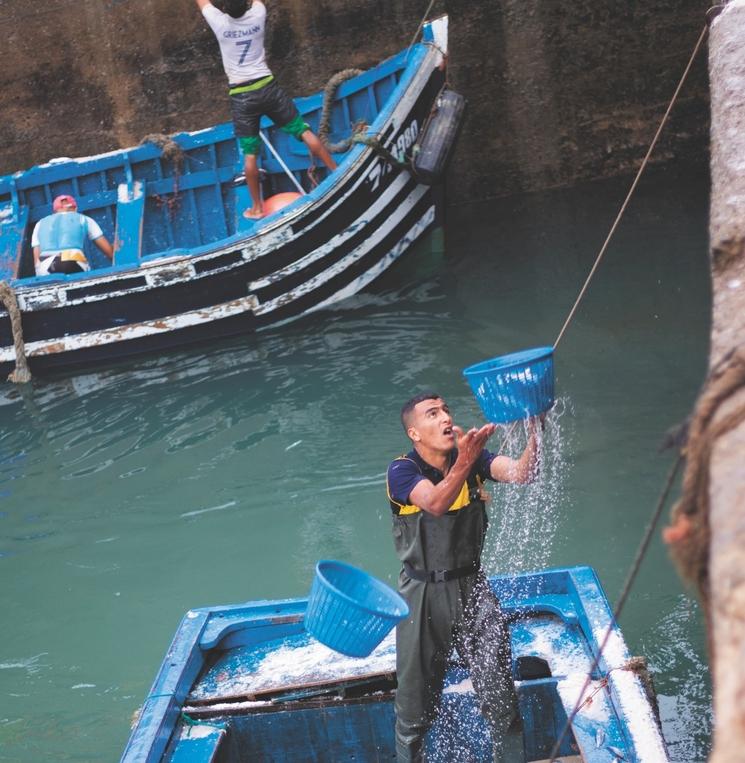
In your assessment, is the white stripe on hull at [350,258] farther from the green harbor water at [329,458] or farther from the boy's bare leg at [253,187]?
the boy's bare leg at [253,187]

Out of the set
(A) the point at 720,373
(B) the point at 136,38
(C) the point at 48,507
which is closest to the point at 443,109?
(B) the point at 136,38

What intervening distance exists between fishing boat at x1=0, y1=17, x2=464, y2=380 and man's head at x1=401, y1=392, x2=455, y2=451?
A: 18.6ft

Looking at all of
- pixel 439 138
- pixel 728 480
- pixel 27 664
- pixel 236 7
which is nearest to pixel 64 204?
pixel 236 7

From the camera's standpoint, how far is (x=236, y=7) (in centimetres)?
880

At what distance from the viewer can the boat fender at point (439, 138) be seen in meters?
9.63

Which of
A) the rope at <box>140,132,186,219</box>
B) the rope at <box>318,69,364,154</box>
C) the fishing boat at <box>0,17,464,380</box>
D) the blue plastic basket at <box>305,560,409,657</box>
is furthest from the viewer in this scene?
the rope at <box>140,132,186,219</box>

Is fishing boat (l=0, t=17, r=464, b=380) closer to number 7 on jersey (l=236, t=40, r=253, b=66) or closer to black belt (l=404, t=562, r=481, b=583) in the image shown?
number 7 on jersey (l=236, t=40, r=253, b=66)

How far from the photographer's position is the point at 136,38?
11.4 meters

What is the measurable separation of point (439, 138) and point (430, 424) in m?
6.17

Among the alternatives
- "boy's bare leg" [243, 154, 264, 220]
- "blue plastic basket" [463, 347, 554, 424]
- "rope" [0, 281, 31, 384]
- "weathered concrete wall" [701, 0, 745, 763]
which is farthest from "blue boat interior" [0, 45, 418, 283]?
"weathered concrete wall" [701, 0, 745, 763]

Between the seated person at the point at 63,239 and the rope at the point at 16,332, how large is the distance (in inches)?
13.7

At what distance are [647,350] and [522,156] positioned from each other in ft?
13.9

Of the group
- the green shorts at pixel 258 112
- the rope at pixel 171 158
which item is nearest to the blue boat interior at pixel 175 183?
the rope at pixel 171 158

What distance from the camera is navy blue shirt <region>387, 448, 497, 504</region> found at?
3.84 m
